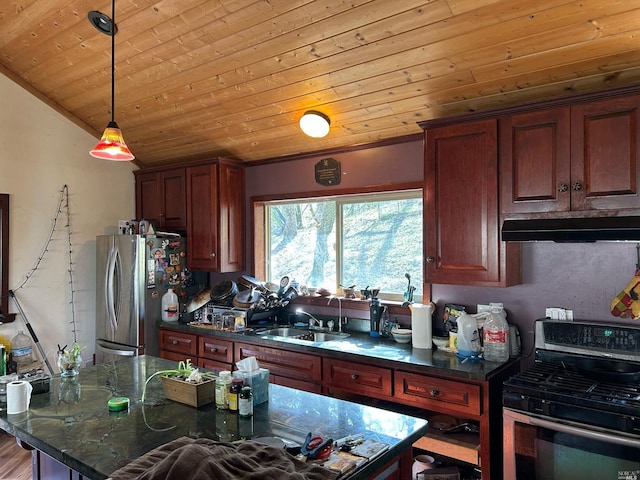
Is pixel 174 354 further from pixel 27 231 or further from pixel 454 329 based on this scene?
pixel 454 329

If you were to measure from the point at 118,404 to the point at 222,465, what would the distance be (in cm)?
84

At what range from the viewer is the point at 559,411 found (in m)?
1.95

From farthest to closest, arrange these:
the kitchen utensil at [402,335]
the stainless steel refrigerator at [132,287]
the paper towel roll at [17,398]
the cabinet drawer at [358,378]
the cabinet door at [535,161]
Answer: the stainless steel refrigerator at [132,287] → the kitchen utensil at [402,335] → the cabinet drawer at [358,378] → the cabinet door at [535,161] → the paper towel roll at [17,398]

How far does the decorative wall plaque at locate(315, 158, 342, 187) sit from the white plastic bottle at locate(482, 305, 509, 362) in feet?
5.30

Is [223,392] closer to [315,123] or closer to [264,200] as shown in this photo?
[315,123]

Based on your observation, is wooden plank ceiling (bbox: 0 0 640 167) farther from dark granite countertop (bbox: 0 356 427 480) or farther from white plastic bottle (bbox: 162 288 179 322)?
dark granite countertop (bbox: 0 356 427 480)

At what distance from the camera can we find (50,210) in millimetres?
3982

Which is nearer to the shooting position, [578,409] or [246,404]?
[246,404]

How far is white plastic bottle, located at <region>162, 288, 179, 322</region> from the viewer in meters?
3.88

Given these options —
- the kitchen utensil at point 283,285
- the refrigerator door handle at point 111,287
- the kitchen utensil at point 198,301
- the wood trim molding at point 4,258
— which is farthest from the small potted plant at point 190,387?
the wood trim molding at point 4,258

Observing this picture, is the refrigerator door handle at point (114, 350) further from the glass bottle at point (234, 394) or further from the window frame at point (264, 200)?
the glass bottle at point (234, 394)

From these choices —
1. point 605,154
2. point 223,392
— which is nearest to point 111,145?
point 223,392

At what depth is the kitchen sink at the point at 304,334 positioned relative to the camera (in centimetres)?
334

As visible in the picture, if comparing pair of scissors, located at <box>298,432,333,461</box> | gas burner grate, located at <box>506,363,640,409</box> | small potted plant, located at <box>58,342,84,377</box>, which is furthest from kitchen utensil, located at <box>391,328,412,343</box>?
small potted plant, located at <box>58,342,84,377</box>
